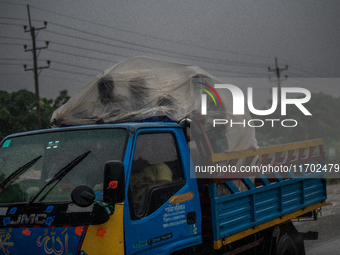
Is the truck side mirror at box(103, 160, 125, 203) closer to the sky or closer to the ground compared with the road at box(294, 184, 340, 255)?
closer to the sky

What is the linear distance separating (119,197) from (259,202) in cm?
219

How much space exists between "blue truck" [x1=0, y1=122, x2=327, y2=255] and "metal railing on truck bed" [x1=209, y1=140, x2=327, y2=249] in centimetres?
1

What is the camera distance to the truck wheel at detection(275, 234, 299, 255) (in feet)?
16.7

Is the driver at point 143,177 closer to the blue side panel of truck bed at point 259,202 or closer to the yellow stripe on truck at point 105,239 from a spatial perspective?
the yellow stripe on truck at point 105,239

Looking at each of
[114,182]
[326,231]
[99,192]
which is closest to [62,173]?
[99,192]

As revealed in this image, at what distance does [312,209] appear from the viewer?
5.79 m

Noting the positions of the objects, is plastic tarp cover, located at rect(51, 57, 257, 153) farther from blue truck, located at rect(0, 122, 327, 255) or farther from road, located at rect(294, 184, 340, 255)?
road, located at rect(294, 184, 340, 255)

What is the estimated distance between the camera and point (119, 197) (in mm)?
2969

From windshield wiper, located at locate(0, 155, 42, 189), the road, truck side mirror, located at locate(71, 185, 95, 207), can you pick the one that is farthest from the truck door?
the road

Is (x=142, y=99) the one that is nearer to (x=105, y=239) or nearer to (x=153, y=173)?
(x=153, y=173)

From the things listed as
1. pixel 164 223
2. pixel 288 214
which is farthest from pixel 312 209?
pixel 164 223

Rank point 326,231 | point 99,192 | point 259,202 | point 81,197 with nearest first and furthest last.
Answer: point 81,197
point 99,192
point 259,202
point 326,231

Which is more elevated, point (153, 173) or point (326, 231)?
point (153, 173)

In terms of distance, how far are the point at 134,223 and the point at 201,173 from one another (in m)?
1.04
